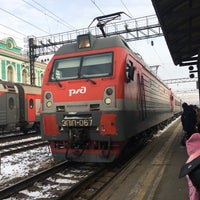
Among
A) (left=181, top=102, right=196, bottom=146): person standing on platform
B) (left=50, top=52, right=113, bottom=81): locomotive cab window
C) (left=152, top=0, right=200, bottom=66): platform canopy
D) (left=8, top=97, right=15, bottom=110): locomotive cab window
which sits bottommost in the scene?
(left=181, top=102, right=196, bottom=146): person standing on platform

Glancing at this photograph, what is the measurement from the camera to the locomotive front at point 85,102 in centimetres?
751

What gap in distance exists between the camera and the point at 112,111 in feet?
24.5

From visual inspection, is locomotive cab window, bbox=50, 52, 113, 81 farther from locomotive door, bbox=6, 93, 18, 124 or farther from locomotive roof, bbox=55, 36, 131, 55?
locomotive door, bbox=6, 93, 18, 124

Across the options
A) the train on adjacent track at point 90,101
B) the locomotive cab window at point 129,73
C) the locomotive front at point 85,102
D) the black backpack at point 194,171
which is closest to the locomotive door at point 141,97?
the train on adjacent track at point 90,101

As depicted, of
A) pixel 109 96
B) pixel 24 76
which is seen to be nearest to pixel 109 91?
pixel 109 96

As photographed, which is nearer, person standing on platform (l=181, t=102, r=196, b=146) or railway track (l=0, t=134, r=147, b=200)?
railway track (l=0, t=134, r=147, b=200)

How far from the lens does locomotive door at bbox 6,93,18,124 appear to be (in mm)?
18594

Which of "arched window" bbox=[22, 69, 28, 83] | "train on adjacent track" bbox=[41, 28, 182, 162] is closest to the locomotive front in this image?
"train on adjacent track" bbox=[41, 28, 182, 162]

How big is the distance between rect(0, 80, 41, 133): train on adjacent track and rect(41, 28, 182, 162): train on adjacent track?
412 inches

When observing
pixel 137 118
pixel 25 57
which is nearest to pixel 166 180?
pixel 137 118

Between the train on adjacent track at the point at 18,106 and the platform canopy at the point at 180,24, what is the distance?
908 centimetres

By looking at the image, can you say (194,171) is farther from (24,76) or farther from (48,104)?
(24,76)

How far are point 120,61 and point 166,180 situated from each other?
2.95m

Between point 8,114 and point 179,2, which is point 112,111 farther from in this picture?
→ point 8,114
